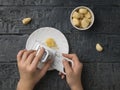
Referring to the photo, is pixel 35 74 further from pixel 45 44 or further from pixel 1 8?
pixel 1 8

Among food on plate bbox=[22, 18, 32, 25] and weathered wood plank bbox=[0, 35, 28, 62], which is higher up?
food on plate bbox=[22, 18, 32, 25]

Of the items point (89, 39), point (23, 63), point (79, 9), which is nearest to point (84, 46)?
point (89, 39)

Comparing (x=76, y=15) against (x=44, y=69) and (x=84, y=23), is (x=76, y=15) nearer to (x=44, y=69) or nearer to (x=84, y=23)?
(x=84, y=23)

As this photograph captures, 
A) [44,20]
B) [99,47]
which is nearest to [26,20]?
[44,20]

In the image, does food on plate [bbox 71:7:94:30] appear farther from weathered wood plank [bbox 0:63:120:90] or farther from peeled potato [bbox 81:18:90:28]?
weathered wood plank [bbox 0:63:120:90]

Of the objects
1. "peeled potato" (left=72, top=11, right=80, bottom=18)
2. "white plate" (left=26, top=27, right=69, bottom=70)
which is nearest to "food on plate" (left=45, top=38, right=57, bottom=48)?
"white plate" (left=26, top=27, right=69, bottom=70)

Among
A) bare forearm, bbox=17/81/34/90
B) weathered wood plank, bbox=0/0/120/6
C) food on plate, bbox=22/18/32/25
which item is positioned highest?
weathered wood plank, bbox=0/0/120/6
